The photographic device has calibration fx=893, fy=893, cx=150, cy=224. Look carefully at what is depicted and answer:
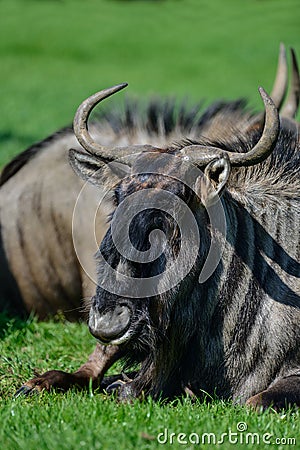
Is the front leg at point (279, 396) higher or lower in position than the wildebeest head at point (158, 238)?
→ lower

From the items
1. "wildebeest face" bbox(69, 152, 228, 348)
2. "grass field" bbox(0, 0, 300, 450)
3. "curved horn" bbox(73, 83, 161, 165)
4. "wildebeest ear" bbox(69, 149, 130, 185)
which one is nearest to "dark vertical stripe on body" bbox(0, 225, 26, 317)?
"grass field" bbox(0, 0, 300, 450)

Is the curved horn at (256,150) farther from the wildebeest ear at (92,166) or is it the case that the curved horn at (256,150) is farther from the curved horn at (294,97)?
the curved horn at (294,97)

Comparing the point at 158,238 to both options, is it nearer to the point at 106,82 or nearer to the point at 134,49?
the point at 106,82

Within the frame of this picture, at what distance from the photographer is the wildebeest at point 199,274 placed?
4551 mm

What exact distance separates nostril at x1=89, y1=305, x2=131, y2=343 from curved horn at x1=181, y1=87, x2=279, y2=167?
92 cm

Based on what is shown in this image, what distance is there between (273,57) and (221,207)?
29.8 m

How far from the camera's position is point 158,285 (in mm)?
4574

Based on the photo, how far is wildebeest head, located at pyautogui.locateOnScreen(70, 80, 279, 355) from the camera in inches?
177

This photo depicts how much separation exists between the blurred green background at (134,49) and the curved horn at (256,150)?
14.4 metres

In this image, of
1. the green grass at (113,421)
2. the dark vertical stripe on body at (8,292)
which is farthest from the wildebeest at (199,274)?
the dark vertical stripe on body at (8,292)

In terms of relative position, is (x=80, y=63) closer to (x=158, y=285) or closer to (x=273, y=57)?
(x=273, y=57)

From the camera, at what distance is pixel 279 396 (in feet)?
15.1

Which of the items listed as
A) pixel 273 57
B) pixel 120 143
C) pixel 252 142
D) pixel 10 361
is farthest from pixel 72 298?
pixel 273 57

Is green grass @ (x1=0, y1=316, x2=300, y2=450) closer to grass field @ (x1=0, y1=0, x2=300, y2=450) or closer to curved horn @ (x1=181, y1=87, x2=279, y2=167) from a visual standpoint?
grass field @ (x1=0, y1=0, x2=300, y2=450)
